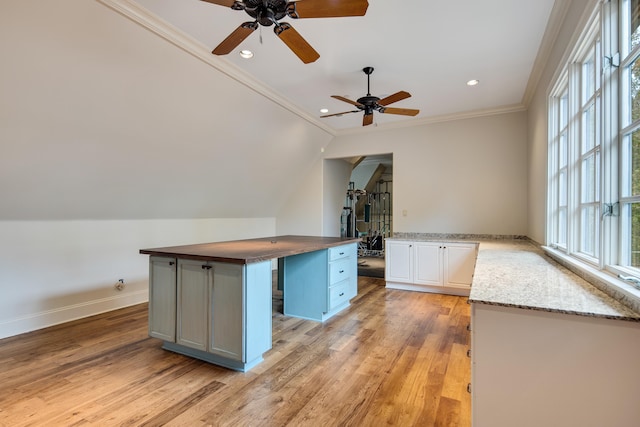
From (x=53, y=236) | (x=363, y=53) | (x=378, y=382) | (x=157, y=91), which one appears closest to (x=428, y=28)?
(x=363, y=53)

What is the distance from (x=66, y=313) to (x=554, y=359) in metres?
4.31

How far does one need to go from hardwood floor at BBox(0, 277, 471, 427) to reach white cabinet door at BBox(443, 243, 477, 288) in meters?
1.21

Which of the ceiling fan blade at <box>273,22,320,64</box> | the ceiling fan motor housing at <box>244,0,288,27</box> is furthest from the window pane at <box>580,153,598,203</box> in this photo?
the ceiling fan motor housing at <box>244,0,288,27</box>

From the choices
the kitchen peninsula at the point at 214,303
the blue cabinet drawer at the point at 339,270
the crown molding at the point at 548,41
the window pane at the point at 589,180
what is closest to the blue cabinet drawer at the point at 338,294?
the blue cabinet drawer at the point at 339,270

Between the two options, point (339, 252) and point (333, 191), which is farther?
point (333, 191)

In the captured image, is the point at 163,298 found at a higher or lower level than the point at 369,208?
lower

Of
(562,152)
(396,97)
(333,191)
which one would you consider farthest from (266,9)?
(333,191)

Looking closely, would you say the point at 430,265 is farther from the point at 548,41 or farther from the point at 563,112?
the point at 548,41

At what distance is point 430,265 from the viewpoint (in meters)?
4.62

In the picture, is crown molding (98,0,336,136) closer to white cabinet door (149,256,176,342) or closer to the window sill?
white cabinet door (149,256,176,342)

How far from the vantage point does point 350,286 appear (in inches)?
156

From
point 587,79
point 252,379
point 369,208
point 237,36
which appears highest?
point 237,36

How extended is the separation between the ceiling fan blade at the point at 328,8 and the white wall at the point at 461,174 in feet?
12.1

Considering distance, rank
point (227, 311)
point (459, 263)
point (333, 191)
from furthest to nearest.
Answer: point (333, 191), point (459, 263), point (227, 311)
